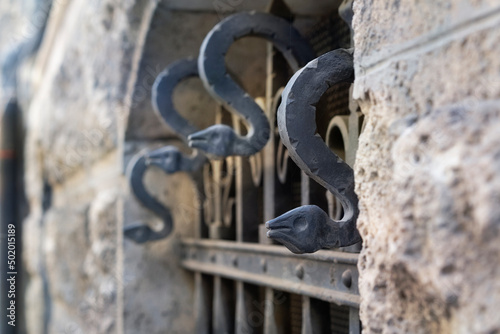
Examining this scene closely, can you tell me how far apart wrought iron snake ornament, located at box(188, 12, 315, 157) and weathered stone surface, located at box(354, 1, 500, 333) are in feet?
1.33

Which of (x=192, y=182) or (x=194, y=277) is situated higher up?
(x=192, y=182)

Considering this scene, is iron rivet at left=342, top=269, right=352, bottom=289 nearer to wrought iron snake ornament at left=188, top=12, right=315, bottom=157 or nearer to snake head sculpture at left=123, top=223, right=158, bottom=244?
wrought iron snake ornament at left=188, top=12, right=315, bottom=157

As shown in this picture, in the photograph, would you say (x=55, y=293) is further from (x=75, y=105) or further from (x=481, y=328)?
(x=481, y=328)

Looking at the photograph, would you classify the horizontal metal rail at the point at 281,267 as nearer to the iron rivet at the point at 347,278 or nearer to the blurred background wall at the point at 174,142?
the iron rivet at the point at 347,278

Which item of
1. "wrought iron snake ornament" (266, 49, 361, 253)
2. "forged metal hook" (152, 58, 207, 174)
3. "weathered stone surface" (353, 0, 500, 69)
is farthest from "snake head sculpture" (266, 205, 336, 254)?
"forged metal hook" (152, 58, 207, 174)

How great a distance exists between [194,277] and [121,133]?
39 cm

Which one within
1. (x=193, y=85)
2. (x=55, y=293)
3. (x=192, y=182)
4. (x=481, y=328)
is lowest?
(x=55, y=293)

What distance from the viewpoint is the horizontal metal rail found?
3.20 feet

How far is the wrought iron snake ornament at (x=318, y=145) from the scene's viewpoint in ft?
2.56

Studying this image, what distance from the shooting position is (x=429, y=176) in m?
0.53

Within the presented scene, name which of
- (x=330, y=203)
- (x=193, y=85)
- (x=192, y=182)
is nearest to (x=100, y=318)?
(x=192, y=182)

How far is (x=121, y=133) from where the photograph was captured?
172cm

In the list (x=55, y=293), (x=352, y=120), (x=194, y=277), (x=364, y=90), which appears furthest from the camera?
(x=55, y=293)

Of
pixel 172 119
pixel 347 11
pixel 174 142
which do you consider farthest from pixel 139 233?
pixel 347 11
